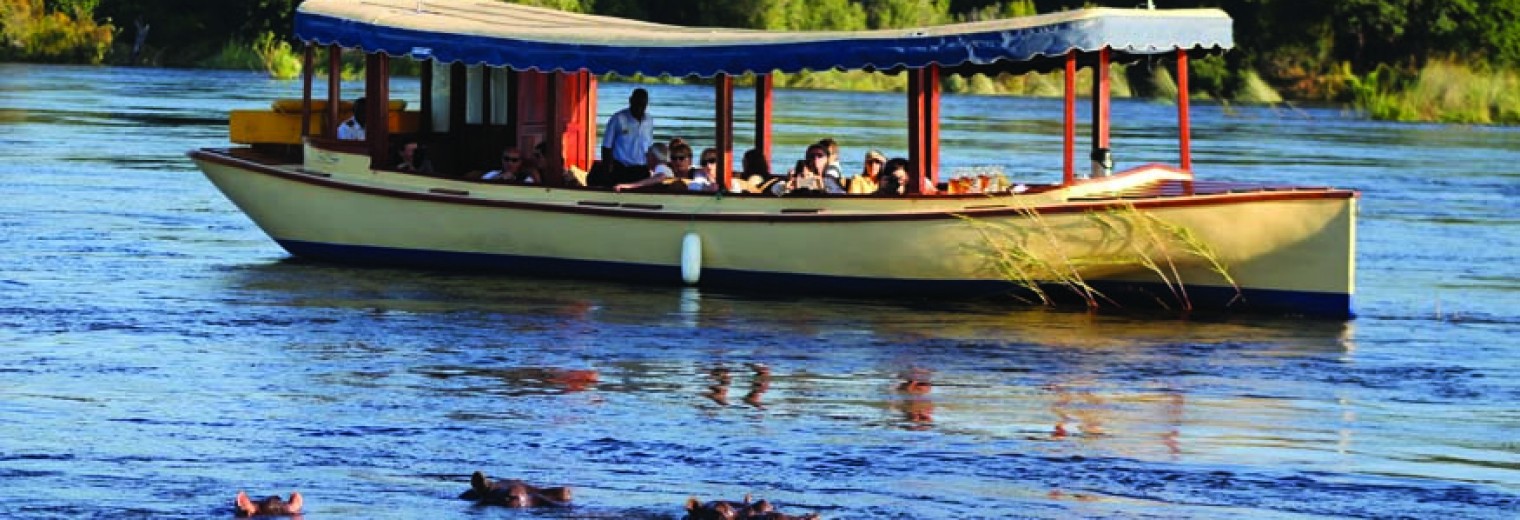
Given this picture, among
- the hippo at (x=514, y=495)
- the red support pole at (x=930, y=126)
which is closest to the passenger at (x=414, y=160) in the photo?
the red support pole at (x=930, y=126)

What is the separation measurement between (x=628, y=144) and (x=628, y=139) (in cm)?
5

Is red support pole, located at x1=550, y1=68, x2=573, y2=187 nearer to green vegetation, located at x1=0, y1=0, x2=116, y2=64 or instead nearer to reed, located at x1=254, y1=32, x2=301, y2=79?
reed, located at x1=254, y1=32, x2=301, y2=79

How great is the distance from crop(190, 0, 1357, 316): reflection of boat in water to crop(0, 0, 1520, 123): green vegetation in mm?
49461

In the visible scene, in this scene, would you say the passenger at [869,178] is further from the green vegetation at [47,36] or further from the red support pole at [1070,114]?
the green vegetation at [47,36]

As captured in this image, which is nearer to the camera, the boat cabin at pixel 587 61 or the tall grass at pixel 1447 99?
the boat cabin at pixel 587 61

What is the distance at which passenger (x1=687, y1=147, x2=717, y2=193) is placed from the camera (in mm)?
21719

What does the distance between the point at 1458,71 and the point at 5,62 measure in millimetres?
44314

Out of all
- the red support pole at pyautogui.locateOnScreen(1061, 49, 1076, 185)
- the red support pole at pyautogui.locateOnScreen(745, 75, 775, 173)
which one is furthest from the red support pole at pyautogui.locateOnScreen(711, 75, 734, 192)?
the red support pole at pyautogui.locateOnScreen(1061, 49, 1076, 185)

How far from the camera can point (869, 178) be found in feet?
71.5

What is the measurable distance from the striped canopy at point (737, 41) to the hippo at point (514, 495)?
825cm

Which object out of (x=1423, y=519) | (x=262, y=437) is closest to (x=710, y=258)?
(x=262, y=437)

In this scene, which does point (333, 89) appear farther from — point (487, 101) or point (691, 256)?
point (691, 256)

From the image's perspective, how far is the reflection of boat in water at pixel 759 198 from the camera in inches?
800

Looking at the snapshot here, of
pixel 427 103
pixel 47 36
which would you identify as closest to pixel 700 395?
pixel 427 103
